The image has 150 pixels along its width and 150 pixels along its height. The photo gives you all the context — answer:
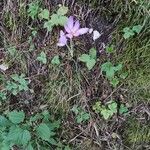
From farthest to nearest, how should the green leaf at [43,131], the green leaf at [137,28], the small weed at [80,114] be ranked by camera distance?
the small weed at [80,114], the green leaf at [43,131], the green leaf at [137,28]

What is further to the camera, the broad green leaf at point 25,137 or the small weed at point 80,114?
the small weed at point 80,114

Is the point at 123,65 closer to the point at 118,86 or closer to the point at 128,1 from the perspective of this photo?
the point at 118,86

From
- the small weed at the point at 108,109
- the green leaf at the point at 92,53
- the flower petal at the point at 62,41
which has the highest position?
the flower petal at the point at 62,41

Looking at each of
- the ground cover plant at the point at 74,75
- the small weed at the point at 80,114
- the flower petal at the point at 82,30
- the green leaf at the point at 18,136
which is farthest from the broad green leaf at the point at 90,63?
the green leaf at the point at 18,136

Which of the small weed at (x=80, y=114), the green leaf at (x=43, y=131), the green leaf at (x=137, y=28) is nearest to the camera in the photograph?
the green leaf at (x=137, y=28)

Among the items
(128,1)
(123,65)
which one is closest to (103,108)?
(123,65)

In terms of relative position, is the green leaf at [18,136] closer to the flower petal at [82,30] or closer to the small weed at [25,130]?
the small weed at [25,130]

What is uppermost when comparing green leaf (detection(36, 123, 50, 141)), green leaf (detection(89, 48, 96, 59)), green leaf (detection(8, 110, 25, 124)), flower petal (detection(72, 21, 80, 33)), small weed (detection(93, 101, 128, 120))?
flower petal (detection(72, 21, 80, 33))

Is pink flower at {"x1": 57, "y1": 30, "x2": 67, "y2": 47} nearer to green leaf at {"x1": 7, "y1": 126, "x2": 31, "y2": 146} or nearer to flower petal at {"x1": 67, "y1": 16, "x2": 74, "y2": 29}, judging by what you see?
flower petal at {"x1": 67, "y1": 16, "x2": 74, "y2": 29}

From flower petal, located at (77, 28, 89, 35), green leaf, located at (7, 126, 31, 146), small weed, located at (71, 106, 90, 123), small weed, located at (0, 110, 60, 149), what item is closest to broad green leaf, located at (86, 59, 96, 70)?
flower petal, located at (77, 28, 89, 35)
